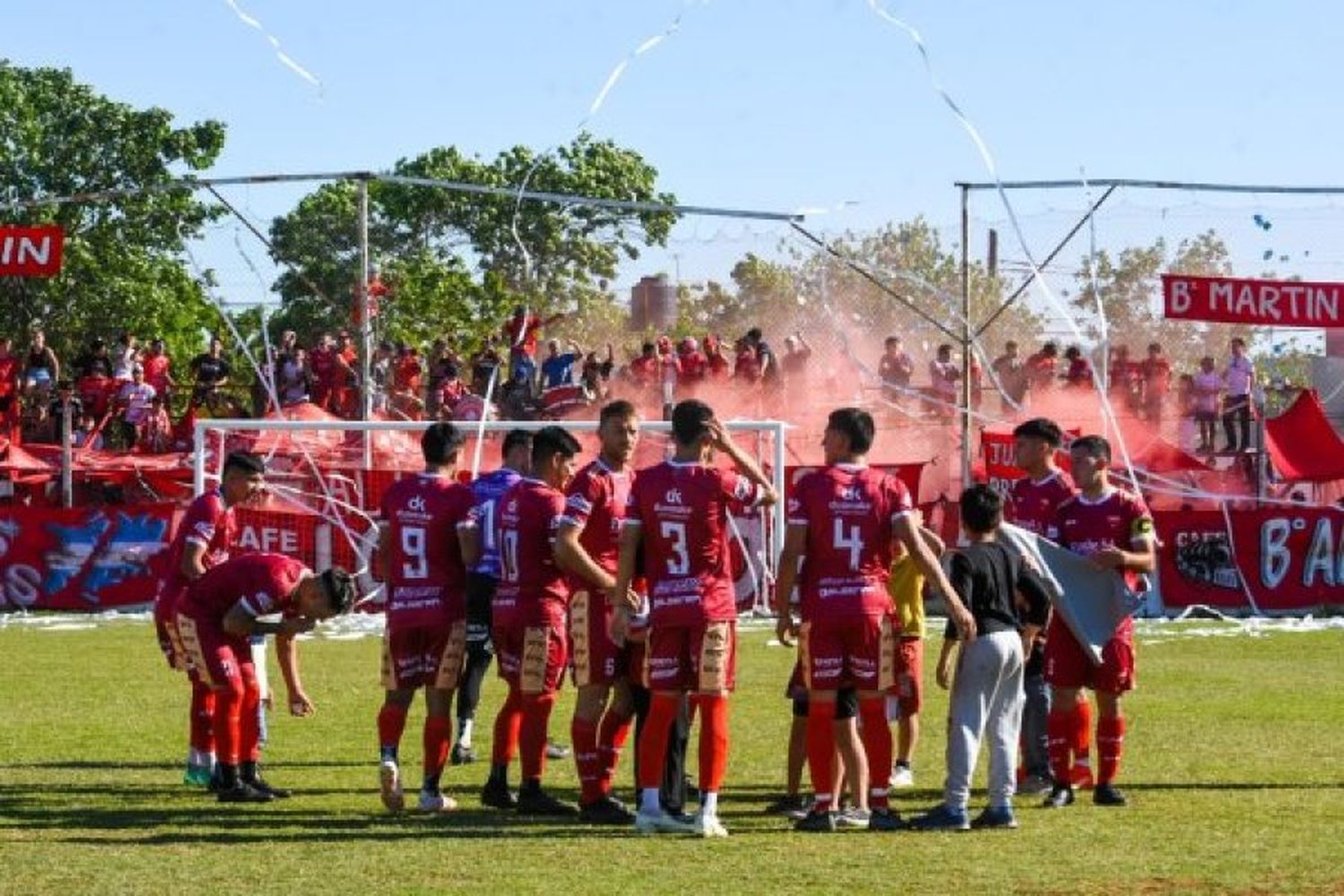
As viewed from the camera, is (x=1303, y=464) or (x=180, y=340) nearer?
(x=1303, y=464)

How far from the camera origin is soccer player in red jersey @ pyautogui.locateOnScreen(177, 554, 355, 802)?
1256cm

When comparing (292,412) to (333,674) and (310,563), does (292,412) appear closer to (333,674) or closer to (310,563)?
(310,563)

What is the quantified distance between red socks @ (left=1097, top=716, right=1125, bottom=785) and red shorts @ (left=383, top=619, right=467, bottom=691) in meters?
3.32

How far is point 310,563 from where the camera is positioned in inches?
1140

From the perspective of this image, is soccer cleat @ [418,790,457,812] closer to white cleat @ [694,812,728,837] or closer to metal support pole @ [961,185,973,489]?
white cleat @ [694,812,728,837]

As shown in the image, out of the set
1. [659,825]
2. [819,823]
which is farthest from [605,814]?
[819,823]

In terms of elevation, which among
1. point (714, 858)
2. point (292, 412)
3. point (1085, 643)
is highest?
point (292, 412)

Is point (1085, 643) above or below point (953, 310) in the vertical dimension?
below

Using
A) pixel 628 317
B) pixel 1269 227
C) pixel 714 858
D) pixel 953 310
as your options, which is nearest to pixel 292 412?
pixel 628 317

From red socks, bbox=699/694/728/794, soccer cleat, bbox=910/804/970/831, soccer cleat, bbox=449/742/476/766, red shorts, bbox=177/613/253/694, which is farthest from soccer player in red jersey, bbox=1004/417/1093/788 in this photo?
red shorts, bbox=177/613/253/694

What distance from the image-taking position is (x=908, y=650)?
12.6 metres

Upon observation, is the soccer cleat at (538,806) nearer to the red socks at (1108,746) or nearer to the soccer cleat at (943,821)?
the soccer cleat at (943,821)

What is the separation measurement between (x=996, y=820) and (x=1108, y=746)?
3.84 feet

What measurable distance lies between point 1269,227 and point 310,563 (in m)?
12.2
